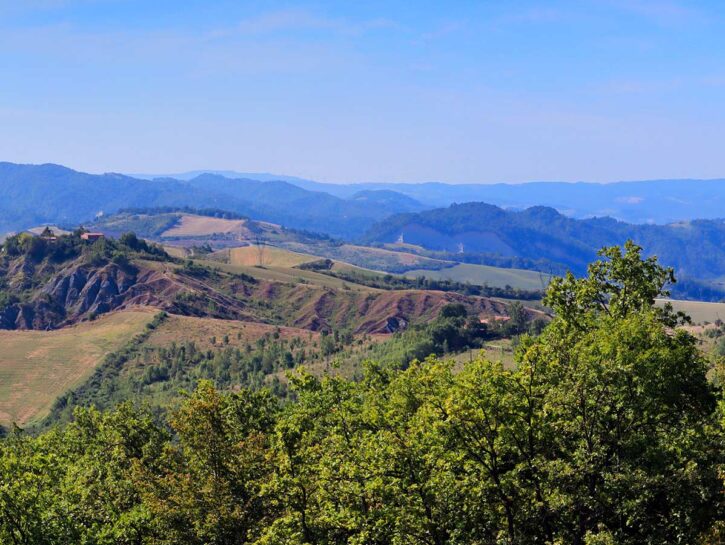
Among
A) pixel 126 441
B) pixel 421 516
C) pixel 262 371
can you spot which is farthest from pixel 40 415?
pixel 421 516

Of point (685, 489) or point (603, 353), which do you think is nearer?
point (685, 489)

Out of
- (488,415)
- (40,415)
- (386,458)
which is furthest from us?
(40,415)

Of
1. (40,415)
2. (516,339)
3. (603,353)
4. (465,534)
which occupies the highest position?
(603,353)

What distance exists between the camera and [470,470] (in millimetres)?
Answer: 30688

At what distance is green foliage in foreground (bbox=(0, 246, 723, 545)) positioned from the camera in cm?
2992

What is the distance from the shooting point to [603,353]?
33.9 metres

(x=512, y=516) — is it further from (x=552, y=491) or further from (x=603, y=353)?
(x=603, y=353)

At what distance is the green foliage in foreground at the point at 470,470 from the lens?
29.9 metres

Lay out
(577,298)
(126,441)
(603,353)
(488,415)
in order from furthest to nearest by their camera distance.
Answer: (126,441) < (577,298) < (603,353) < (488,415)

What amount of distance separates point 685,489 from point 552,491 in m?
5.37

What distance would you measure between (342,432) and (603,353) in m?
14.4

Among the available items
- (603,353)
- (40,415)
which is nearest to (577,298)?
(603,353)

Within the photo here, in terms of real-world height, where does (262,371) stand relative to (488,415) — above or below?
below

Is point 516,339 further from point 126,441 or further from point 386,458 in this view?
point 386,458
